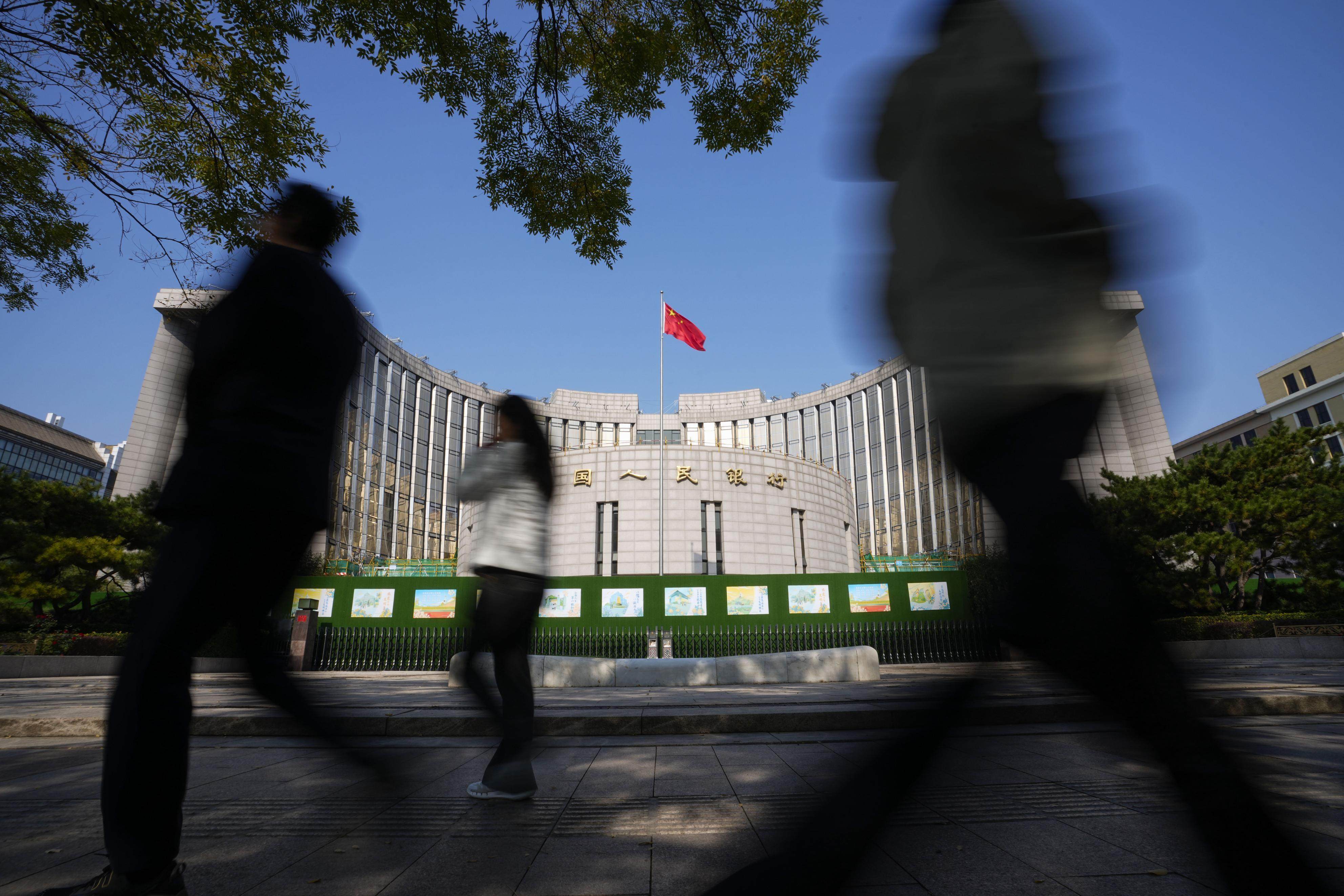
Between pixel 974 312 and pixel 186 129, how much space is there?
273 inches

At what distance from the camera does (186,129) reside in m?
5.67

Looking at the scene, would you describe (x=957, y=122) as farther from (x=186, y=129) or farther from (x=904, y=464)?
(x=904, y=464)

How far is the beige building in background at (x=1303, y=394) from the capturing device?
→ 50844 mm

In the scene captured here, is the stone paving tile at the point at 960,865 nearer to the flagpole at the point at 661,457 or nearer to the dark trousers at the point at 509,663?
the dark trousers at the point at 509,663

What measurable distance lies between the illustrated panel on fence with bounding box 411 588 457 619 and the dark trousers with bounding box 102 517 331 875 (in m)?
13.7

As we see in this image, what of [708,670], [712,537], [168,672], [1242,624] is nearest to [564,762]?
[168,672]

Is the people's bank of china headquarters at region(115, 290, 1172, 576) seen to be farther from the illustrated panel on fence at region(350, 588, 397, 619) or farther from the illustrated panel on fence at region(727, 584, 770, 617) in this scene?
the illustrated panel on fence at region(727, 584, 770, 617)

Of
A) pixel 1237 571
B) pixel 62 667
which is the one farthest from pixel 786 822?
pixel 1237 571

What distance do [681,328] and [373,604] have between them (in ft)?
60.5

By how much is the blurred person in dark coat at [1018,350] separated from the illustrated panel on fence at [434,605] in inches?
571

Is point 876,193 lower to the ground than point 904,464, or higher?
lower

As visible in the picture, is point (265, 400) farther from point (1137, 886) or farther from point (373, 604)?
point (373, 604)

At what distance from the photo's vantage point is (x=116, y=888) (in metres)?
1.48

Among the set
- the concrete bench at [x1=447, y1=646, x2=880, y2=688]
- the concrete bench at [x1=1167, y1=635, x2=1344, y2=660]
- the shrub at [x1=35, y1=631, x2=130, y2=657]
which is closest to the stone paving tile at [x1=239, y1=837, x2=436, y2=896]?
the concrete bench at [x1=447, y1=646, x2=880, y2=688]
